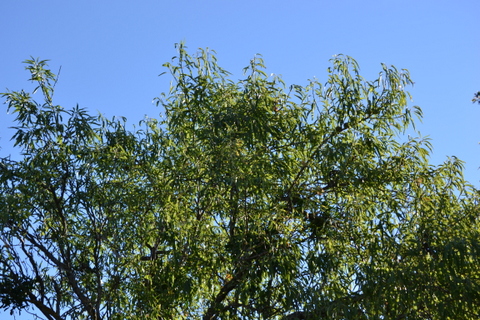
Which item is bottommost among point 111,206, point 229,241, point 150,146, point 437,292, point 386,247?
point 437,292

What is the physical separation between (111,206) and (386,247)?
2613 mm

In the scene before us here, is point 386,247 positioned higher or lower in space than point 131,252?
lower

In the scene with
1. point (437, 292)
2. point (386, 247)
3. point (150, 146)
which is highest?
point (150, 146)

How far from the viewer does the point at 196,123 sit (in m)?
7.06

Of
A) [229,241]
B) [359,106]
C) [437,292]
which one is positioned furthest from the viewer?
[359,106]

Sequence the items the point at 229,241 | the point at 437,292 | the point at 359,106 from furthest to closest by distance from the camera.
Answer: the point at 359,106 < the point at 229,241 < the point at 437,292

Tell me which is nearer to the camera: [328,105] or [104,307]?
[104,307]

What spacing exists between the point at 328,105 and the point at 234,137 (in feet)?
3.55

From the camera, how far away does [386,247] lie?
5.67 metres

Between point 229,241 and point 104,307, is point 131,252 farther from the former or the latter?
point 229,241

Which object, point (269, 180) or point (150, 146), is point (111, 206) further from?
point (269, 180)

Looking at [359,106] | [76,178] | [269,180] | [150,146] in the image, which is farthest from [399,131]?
[76,178]

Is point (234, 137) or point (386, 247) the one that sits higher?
point (234, 137)

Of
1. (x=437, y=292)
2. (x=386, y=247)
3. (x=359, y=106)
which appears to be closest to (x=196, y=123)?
(x=359, y=106)
